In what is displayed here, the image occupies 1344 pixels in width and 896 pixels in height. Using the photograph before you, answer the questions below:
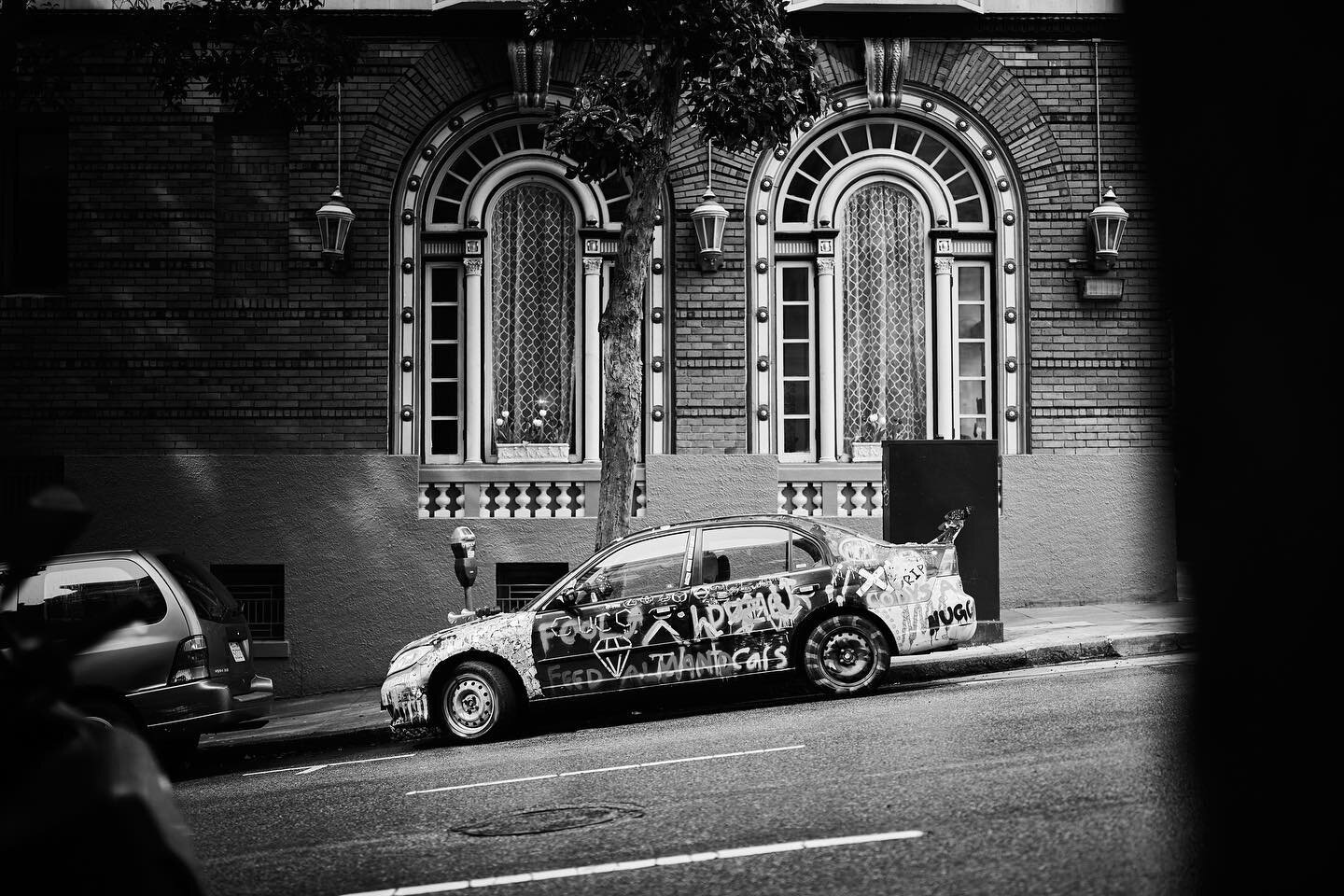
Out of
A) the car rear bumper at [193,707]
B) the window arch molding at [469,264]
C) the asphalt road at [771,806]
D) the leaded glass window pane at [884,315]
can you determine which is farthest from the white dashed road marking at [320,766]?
the leaded glass window pane at [884,315]

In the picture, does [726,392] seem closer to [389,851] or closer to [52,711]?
[389,851]

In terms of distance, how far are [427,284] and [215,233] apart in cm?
252

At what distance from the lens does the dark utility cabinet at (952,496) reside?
41.9ft

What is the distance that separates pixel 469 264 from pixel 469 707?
696 cm

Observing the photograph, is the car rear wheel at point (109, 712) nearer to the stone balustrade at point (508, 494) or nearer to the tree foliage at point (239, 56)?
the stone balustrade at point (508, 494)

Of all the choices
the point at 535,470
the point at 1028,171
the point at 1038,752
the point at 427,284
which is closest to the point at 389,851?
the point at 1038,752

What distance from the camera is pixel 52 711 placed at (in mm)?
2582

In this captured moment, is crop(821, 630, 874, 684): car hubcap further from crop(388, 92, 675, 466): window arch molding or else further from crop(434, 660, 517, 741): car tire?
crop(388, 92, 675, 466): window arch molding

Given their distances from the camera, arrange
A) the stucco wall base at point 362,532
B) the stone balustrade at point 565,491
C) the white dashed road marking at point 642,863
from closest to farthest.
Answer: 1. the white dashed road marking at point 642,863
2. the stucco wall base at point 362,532
3. the stone balustrade at point 565,491

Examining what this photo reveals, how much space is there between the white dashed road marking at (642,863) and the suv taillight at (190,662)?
17.1 ft

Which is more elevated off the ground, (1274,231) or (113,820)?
(1274,231)

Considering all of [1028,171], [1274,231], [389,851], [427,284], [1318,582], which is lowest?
[389,851]

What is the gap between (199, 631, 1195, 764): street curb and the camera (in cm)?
1130

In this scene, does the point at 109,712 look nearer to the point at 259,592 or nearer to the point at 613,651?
the point at 613,651
